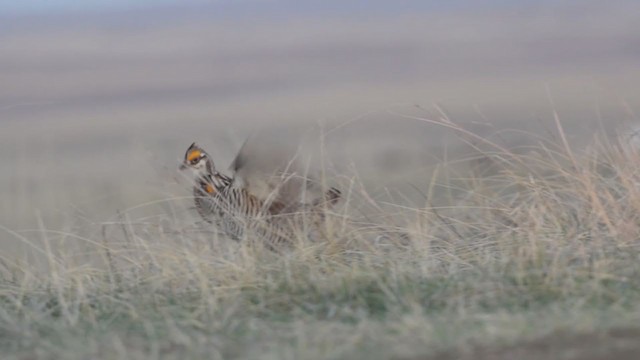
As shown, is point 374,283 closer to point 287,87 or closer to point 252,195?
point 252,195

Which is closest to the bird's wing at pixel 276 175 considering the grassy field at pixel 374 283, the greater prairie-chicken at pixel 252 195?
the greater prairie-chicken at pixel 252 195

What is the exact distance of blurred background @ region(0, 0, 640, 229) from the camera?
54.5ft

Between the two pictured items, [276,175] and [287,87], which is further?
[287,87]

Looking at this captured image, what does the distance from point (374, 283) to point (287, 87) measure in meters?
28.8

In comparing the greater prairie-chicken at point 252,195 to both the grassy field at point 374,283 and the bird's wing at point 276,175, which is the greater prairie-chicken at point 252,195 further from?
the grassy field at point 374,283

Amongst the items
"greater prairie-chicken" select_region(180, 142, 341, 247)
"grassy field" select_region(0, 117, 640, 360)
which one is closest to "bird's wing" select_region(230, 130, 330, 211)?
"greater prairie-chicken" select_region(180, 142, 341, 247)

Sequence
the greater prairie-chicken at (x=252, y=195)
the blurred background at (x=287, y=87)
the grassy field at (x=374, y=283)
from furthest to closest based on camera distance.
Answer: the blurred background at (x=287, y=87) < the greater prairie-chicken at (x=252, y=195) < the grassy field at (x=374, y=283)

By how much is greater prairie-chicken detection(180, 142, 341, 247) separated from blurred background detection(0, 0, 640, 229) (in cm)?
20

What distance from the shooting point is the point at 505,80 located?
109 feet

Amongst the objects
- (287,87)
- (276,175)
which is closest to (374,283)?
(276,175)

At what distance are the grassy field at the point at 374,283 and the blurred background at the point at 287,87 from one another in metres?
0.54

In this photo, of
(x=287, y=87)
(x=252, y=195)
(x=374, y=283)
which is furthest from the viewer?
(x=287, y=87)

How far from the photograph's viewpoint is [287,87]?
3547 cm

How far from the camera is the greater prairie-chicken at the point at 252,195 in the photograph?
8.23 metres
